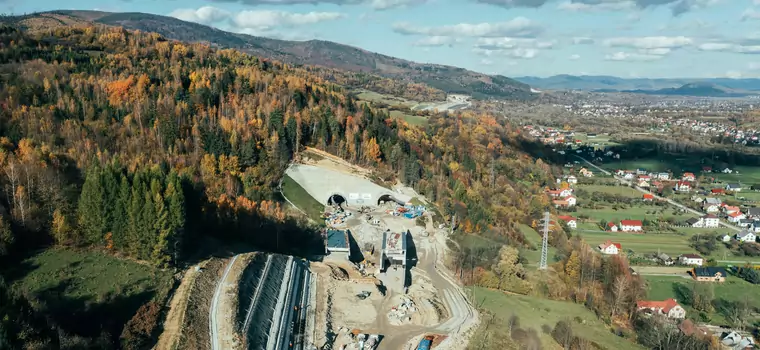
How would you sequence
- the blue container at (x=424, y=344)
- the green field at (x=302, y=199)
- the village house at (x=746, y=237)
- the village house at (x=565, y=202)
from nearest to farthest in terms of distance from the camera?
the blue container at (x=424, y=344) < the green field at (x=302, y=199) < the village house at (x=746, y=237) < the village house at (x=565, y=202)

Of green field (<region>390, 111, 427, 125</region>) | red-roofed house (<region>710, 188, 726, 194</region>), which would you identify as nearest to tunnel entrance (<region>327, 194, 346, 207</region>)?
green field (<region>390, 111, 427, 125</region>)

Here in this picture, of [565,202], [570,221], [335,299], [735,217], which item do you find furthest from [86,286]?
[735,217]

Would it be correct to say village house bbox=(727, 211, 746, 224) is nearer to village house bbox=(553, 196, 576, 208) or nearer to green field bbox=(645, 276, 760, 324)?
village house bbox=(553, 196, 576, 208)

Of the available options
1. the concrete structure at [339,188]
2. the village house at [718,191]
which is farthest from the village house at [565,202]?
the village house at [718,191]

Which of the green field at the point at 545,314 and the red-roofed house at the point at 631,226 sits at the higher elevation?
the red-roofed house at the point at 631,226

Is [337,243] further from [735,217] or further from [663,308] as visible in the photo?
[735,217]

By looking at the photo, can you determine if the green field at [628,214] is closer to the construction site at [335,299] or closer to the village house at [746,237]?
the village house at [746,237]
